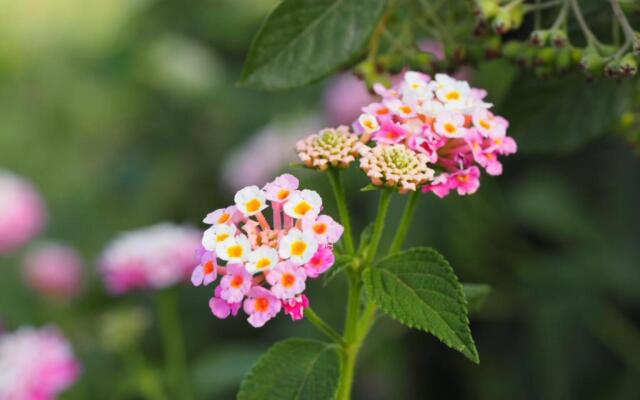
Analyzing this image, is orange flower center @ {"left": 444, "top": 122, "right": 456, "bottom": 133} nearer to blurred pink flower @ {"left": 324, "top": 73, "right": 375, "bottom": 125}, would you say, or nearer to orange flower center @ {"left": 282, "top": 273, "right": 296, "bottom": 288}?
orange flower center @ {"left": 282, "top": 273, "right": 296, "bottom": 288}

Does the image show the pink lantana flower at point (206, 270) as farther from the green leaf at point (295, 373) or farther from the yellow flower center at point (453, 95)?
the yellow flower center at point (453, 95)

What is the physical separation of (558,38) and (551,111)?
165mm

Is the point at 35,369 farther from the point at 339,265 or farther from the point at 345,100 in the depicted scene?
the point at 345,100

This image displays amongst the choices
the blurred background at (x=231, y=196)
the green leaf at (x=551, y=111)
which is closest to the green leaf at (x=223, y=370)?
the blurred background at (x=231, y=196)

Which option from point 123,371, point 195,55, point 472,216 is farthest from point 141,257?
point 195,55

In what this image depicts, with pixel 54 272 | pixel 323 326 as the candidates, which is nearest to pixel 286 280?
pixel 323 326

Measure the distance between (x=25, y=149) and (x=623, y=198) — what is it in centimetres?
159

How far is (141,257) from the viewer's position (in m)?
1.28

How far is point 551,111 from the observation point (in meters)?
0.91

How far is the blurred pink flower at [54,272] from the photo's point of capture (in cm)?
179

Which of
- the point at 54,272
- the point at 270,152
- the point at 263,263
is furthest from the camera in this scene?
the point at 270,152

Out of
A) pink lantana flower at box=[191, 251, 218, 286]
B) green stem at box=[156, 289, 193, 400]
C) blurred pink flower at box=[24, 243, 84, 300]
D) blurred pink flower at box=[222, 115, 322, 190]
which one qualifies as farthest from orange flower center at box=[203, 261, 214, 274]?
blurred pink flower at box=[222, 115, 322, 190]

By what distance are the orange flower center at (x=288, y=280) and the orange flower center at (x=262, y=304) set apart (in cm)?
2

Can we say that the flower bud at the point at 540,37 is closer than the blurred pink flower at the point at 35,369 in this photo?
Yes
